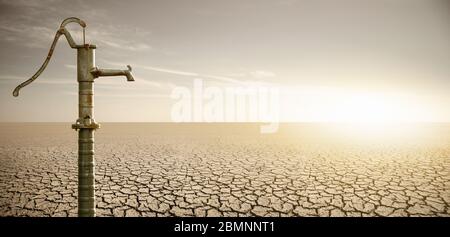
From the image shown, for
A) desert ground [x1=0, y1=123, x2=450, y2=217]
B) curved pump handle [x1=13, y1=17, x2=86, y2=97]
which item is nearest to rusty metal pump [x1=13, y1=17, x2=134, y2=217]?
curved pump handle [x1=13, y1=17, x2=86, y2=97]

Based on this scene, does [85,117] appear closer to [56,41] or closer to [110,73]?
[110,73]

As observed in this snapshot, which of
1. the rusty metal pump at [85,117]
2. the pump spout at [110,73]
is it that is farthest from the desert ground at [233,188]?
the pump spout at [110,73]

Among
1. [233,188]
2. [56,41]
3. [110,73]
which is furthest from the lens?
[233,188]

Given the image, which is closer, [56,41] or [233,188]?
[56,41]

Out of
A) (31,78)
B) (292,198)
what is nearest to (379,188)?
(292,198)

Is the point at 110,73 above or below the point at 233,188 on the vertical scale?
above

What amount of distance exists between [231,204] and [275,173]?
2.19m

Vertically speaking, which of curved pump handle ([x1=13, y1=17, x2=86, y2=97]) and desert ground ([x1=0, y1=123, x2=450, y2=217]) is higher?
curved pump handle ([x1=13, y1=17, x2=86, y2=97])

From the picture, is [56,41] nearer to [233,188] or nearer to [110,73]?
[110,73]

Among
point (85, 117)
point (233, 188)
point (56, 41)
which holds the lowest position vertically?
point (233, 188)

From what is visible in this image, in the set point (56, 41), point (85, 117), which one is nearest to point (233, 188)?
point (85, 117)

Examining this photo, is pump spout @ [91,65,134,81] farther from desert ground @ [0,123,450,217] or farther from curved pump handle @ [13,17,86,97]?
desert ground @ [0,123,450,217]

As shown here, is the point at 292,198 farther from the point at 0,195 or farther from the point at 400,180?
the point at 0,195

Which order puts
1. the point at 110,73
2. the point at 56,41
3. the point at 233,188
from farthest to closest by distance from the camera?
the point at 233,188
the point at 110,73
the point at 56,41
